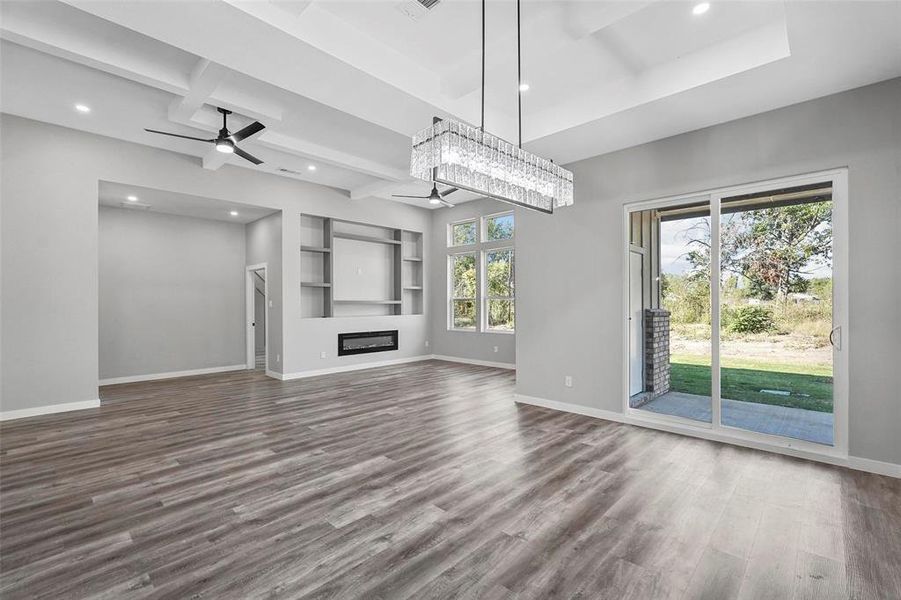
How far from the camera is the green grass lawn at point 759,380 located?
344 centimetres

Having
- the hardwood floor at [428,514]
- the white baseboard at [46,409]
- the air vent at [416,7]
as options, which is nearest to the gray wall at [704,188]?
the hardwood floor at [428,514]

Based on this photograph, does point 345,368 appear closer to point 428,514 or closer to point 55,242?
point 55,242

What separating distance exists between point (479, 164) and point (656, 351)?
3.15m

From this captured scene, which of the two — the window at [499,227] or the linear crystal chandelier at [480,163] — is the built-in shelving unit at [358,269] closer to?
the window at [499,227]

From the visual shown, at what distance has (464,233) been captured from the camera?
9047 mm

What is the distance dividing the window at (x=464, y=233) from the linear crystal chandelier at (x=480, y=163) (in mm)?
5761

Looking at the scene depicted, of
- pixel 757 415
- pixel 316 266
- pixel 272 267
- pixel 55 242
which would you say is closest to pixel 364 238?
pixel 316 266

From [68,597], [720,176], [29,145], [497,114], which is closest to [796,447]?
[720,176]

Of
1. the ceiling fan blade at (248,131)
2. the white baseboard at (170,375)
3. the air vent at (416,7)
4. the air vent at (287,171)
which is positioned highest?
the air vent at (287,171)

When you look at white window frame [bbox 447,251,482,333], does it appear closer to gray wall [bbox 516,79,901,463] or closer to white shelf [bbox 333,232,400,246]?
white shelf [bbox 333,232,400,246]

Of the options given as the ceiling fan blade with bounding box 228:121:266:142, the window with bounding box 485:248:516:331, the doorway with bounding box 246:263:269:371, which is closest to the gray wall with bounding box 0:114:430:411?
the doorway with bounding box 246:263:269:371

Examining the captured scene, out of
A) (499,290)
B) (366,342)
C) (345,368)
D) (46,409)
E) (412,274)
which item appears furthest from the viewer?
(412,274)

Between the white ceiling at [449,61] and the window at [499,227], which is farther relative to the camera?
the window at [499,227]

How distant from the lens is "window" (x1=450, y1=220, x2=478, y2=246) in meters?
8.84
